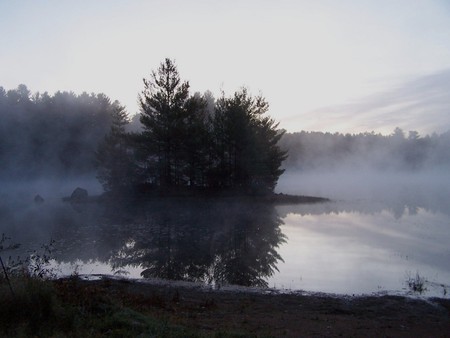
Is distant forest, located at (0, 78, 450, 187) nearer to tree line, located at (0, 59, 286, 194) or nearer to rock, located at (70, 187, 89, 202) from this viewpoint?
tree line, located at (0, 59, 286, 194)

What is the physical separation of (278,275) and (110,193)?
28290mm

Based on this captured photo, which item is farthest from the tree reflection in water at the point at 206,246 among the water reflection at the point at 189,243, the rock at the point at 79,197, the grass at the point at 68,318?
the rock at the point at 79,197

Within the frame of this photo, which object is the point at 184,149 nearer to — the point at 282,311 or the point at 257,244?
the point at 257,244

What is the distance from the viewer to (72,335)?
676 centimetres

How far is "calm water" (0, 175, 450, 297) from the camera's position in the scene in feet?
46.2

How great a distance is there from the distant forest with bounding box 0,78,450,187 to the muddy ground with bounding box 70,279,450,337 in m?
27.1

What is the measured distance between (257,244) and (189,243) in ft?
11.1

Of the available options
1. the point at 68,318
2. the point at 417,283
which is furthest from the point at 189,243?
the point at 68,318

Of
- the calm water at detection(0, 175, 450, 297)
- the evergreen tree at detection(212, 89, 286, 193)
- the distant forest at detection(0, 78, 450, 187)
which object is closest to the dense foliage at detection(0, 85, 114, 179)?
the distant forest at detection(0, 78, 450, 187)

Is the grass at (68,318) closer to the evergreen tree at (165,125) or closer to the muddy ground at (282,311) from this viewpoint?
the muddy ground at (282,311)

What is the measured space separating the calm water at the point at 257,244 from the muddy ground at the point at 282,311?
1451 mm

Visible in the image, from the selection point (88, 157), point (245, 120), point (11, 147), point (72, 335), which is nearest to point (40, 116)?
point (11, 147)

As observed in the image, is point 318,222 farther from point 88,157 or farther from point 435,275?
point 88,157

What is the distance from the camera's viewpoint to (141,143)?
38.1m
